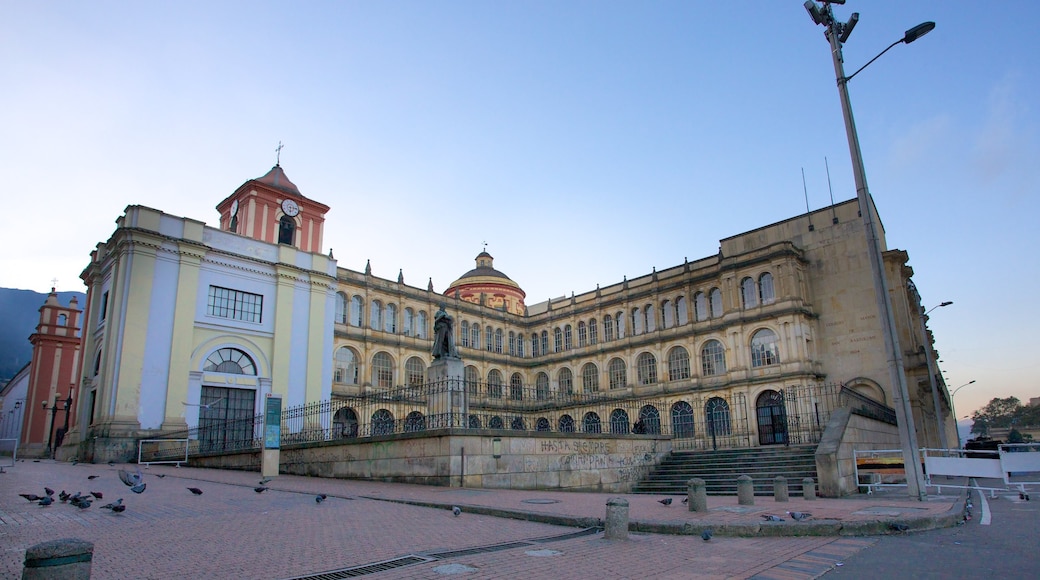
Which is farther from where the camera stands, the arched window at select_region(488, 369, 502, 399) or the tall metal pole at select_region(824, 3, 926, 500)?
the arched window at select_region(488, 369, 502, 399)

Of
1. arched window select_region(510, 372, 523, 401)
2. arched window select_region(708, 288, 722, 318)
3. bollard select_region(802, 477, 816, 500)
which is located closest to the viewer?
bollard select_region(802, 477, 816, 500)

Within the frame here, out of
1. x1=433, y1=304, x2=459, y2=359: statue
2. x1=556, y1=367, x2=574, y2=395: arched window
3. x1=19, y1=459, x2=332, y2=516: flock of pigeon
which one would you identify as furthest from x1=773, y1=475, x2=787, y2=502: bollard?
x1=556, y1=367, x2=574, y2=395: arched window

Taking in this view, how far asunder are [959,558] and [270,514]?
→ 8.55 metres

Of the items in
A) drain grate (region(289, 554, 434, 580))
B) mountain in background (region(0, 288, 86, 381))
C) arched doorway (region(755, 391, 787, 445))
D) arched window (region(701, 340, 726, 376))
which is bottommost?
drain grate (region(289, 554, 434, 580))

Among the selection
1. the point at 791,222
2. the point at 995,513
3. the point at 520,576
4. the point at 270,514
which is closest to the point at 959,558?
the point at 520,576

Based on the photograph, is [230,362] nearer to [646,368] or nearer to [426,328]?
[426,328]

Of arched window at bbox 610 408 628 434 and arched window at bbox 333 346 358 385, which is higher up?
arched window at bbox 333 346 358 385

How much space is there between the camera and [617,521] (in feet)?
25.3

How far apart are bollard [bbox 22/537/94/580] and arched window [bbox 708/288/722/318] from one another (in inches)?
1480

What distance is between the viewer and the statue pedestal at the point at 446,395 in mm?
14891

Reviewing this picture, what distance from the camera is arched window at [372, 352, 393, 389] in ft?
125

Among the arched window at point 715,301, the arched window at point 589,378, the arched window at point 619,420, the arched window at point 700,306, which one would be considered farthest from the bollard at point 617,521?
the arched window at point 589,378

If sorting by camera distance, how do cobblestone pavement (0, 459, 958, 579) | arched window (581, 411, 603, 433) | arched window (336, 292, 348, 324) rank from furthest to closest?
arched window (581, 411, 603, 433) → arched window (336, 292, 348, 324) → cobblestone pavement (0, 459, 958, 579)

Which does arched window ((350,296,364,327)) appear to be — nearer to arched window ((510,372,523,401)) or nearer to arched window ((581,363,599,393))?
arched window ((510,372,523,401))
